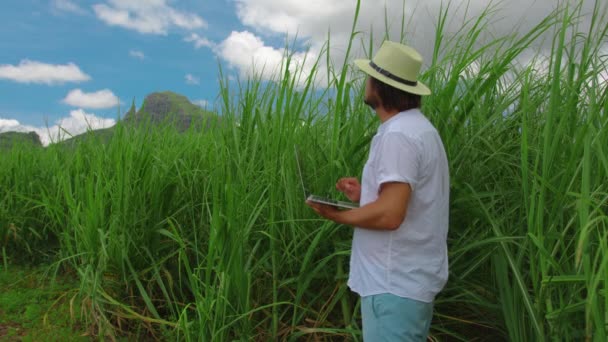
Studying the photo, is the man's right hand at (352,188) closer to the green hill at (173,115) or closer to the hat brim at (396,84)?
the hat brim at (396,84)

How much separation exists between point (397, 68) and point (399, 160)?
1.27 ft

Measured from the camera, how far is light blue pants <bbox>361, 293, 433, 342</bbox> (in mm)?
1700

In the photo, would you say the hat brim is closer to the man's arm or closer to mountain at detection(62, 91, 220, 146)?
the man's arm

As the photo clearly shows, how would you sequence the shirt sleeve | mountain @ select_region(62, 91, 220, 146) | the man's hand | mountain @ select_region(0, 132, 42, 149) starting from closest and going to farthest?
the shirt sleeve → the man's hand → mountain @ select_region(62, 91, 220, 146) → mountain @ select_region(0, 132, 42, 149)

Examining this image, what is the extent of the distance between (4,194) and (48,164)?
0.63 metres

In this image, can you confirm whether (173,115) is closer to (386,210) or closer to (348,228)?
(348,228)

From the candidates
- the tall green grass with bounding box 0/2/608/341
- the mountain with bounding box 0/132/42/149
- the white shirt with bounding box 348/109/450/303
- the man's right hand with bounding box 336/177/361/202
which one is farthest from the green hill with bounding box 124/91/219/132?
the mountain with bounding box 0/132/42/149

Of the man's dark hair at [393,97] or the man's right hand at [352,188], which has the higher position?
the man's dark hair at [393,97]

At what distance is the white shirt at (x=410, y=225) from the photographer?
1692mm

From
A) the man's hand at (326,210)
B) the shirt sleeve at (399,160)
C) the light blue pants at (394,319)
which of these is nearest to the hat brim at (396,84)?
the shirt sleeve at (399,160)

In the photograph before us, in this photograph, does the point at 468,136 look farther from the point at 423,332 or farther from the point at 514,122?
the point at 423,332

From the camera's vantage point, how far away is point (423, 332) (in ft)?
5.78

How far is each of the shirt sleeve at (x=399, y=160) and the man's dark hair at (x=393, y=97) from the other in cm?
21

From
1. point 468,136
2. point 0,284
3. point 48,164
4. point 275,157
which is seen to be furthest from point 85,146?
point 468,136
